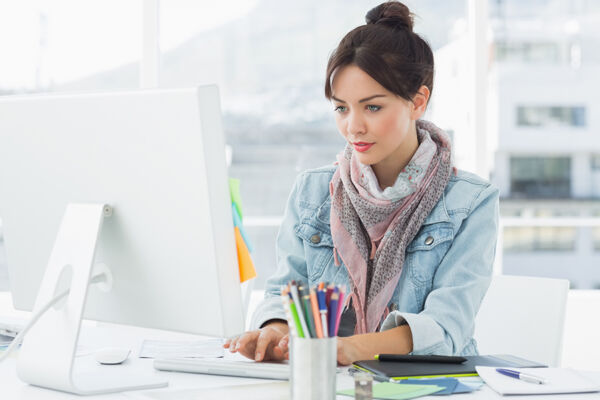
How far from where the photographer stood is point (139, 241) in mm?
1096

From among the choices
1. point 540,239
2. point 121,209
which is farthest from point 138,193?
Result: point 540,239

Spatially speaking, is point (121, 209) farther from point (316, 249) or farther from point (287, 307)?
point (316, 249)

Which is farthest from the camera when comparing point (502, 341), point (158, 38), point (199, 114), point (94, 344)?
point (158, 38)

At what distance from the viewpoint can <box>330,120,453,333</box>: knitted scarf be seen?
1.60m

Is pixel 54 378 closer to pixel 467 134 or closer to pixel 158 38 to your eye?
pixel 158 38

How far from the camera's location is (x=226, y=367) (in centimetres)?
121

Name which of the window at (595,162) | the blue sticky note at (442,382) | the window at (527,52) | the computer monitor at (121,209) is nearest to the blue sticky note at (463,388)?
the blue sticky note at (442,382)

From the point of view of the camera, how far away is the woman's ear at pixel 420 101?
1649 millimetres

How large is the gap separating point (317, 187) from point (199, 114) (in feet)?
2.68

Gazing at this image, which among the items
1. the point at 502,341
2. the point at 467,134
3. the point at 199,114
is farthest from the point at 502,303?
the point at 467,134

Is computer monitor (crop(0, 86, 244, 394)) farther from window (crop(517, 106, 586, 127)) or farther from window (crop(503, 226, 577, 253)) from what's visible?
window (crop(503, 226, 577, 253))

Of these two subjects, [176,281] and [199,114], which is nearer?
[199,114]

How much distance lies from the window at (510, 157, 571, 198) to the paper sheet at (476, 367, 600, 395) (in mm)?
7280

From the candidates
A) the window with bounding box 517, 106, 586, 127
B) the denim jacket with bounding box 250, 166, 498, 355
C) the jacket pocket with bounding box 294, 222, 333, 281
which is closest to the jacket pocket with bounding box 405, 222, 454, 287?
the denim jacket with bounding box 250, 166, 498, 355
